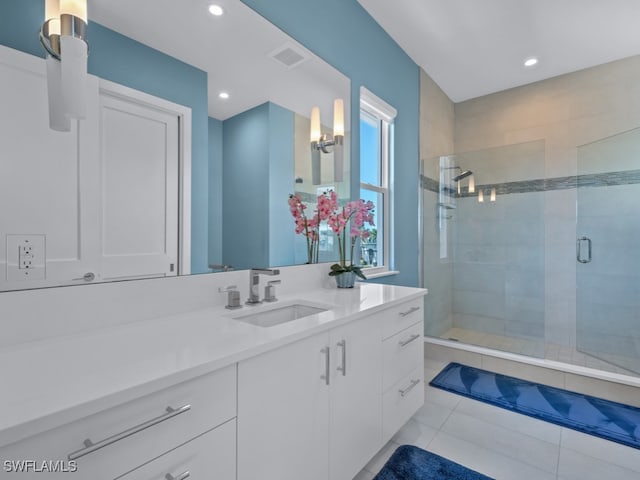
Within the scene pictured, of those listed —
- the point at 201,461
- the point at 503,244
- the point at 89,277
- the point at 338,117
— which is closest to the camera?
the point at 201,461

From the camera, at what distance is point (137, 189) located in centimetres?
111

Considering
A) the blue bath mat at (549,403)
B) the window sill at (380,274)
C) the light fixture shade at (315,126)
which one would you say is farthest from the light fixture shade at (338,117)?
the blue bath mat at (549,403)

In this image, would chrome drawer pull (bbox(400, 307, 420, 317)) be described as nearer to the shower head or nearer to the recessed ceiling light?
the recessed ceiling light

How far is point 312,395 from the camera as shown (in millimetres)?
1071

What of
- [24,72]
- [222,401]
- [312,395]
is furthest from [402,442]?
[24,72]

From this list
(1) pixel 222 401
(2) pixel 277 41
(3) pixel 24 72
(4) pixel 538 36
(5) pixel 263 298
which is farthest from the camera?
(4) pixel 538 36

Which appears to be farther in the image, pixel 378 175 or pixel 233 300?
pixel 378 175

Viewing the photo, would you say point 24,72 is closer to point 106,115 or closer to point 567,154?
point 106,115

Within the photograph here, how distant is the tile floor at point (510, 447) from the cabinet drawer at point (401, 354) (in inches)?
15.8

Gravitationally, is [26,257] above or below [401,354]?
above

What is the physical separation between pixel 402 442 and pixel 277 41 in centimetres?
225

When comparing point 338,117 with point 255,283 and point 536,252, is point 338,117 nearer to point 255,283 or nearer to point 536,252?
point 255,283

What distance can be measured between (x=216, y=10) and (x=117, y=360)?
1402 millimetres

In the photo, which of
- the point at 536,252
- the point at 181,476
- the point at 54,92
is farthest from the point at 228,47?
the point at 536,252
